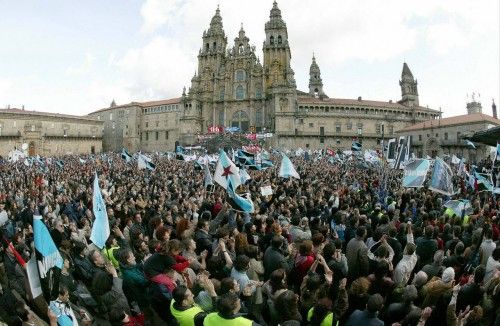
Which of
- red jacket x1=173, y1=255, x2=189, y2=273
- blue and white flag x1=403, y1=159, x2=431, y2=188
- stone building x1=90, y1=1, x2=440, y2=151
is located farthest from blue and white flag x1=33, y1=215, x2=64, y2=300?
stone building x1=90, y1=1, x2=440, y2=151

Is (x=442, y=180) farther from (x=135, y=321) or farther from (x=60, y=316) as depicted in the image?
(x=60, y=316)

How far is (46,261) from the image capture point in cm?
473

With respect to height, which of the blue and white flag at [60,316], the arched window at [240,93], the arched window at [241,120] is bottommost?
the blue and white flag at [60,316]

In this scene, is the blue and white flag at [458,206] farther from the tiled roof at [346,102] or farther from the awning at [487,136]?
the tiled roof at [346,102]

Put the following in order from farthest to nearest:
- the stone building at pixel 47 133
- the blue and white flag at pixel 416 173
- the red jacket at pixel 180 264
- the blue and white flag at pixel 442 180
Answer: the stone building at pixel 47 133, the blue and white flag at pixel 416 173, the blue and white flag at pixel 442 180, the red jacket at pixel 180 264

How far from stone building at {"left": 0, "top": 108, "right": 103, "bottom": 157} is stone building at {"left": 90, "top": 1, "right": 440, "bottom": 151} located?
7112 millimetres

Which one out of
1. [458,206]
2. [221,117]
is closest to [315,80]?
[221,117]

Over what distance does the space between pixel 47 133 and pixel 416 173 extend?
7437 cm

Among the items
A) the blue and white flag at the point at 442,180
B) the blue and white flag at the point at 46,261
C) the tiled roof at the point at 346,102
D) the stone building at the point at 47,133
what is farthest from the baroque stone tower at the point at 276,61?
the blue and white flag at the point at 46,261

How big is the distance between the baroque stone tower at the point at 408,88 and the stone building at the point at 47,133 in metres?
66.4

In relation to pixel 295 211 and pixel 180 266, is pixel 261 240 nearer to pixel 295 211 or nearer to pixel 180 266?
pixel 180 266

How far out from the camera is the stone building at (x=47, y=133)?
67938 millimetres

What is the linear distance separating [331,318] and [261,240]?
3.59 metres

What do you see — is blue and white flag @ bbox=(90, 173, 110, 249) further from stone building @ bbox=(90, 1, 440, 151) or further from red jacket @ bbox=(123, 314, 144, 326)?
stone building @ bbox=(90, 1, 440, 151)
